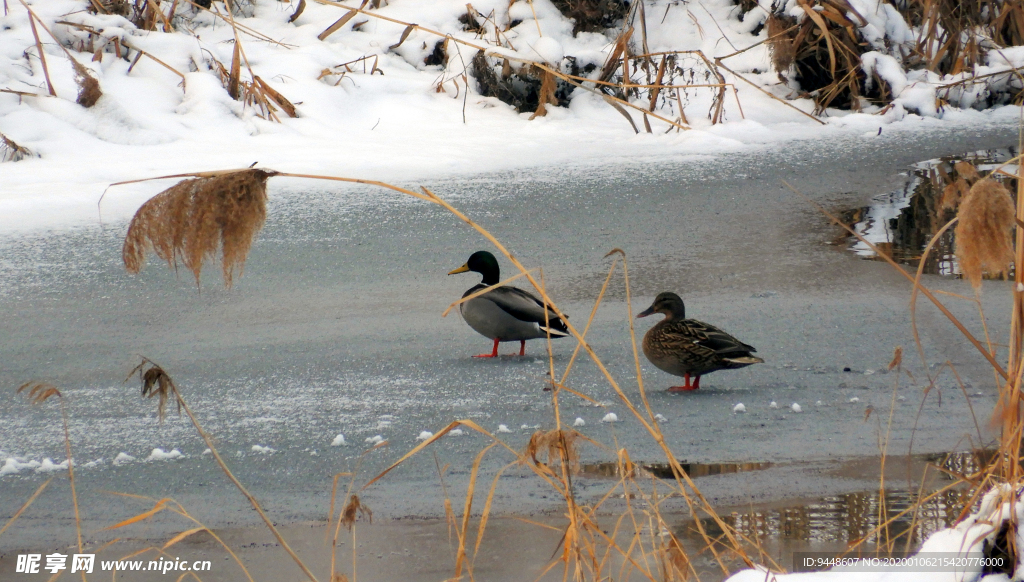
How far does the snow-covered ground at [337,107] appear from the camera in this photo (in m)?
7.66

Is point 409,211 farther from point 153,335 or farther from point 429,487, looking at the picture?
point 429,487

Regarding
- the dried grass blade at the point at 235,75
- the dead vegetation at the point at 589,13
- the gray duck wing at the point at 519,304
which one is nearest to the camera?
the gray duck wing at the point at 519,304

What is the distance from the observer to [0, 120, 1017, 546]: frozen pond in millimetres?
3199

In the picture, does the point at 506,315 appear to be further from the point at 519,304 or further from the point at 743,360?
the point at 743,360

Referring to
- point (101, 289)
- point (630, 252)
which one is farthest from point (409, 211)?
Answer: point (101, 289)

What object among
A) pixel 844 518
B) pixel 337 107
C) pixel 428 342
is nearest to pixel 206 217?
pixel 844 518

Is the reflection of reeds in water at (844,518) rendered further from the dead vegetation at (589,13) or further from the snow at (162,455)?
the dead vegetation at (589,13)

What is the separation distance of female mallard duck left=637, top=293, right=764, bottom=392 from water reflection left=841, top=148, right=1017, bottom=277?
1.86 metres

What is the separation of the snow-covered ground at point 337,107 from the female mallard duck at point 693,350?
12.8ft

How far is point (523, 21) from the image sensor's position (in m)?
11.1

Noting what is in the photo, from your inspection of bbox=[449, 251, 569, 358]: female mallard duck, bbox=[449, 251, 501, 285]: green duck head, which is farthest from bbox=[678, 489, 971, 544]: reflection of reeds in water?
bbox=[449, 251, 501, 285]: green duck head

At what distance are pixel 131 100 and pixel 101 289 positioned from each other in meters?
4.09

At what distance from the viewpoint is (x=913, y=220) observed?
6383 mm

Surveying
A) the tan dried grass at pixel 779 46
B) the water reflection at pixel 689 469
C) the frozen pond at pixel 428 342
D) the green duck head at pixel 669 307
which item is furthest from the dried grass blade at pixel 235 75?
the water reflection at pixel 689 469
